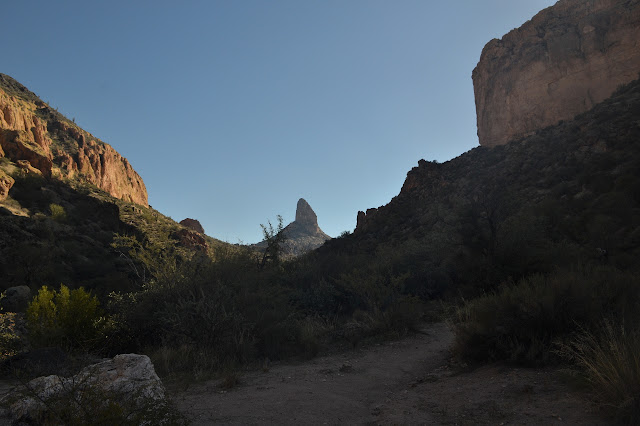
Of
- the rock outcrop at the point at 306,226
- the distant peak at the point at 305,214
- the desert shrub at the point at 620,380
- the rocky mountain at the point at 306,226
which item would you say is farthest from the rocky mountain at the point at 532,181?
the distant peak at the point at 305,214

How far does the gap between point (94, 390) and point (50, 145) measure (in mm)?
47059

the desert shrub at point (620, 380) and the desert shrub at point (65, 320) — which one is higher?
the desert shrub at point (65, 320)

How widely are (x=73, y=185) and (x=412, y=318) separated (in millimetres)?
37701

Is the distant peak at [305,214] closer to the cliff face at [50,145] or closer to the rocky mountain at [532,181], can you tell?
the cliff face at [50,145]

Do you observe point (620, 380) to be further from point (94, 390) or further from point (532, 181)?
point (532, 181)

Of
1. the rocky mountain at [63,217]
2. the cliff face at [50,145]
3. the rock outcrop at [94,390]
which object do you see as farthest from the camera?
the cliff face at [50,145]

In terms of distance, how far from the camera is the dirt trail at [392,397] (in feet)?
12.3

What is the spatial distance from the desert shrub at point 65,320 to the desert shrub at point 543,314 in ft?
27.6

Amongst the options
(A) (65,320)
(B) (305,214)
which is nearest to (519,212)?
(A) (65,320)

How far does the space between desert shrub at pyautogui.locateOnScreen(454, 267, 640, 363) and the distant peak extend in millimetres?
92852

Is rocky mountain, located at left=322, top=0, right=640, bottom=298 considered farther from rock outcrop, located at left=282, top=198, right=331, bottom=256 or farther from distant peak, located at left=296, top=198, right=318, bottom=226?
distant peak, located at left=296, top=198, right=318, bottom=226

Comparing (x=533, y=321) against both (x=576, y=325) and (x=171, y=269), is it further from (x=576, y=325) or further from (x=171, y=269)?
(x=171, y=269)

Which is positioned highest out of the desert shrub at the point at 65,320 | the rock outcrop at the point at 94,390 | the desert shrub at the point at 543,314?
the desert shrub at the point at 65,320

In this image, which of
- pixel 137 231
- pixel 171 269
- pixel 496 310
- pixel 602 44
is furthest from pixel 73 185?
pixel 602 44
